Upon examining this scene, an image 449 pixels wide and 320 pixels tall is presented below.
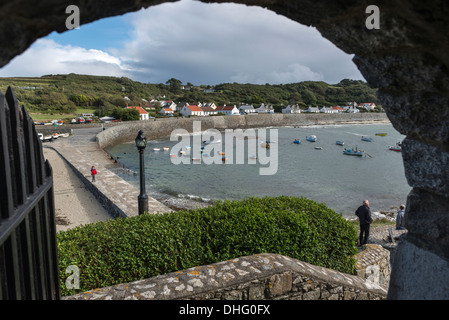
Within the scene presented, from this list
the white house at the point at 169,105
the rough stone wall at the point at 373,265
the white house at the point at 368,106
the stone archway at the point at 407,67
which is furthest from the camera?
the white house at the point at 368,106

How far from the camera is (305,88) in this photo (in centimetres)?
14338

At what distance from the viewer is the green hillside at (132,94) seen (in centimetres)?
6400

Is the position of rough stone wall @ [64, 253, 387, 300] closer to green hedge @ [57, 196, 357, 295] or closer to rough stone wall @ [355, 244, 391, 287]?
green hedge @ [57, 196, 357, 295]

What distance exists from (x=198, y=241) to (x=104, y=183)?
40.2 feet

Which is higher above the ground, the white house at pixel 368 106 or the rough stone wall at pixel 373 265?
the white house at pixel 368 106

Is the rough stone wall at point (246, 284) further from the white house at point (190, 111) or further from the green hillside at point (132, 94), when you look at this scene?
the white house at point (190, 111)

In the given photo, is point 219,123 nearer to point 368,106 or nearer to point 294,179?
point 294,179

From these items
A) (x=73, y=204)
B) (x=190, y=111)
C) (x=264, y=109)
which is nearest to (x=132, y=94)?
(x=190, y=111)

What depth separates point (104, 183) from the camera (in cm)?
1561

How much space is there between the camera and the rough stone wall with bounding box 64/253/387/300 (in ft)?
11.5

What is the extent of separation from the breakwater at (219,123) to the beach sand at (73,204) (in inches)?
648

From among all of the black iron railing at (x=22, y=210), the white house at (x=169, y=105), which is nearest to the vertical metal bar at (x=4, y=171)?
the black iron railing at (x=22, y=210)

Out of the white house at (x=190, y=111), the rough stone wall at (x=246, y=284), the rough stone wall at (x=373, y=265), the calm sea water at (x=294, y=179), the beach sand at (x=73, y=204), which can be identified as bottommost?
the calm sea water at (x=294, y=179)

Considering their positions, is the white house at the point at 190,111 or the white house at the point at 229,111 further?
the white house at the point at 229,111
